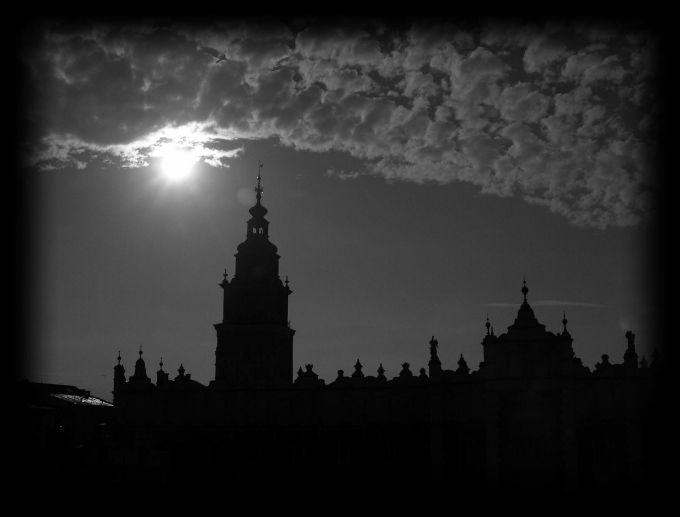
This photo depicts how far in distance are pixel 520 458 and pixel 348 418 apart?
10.8m

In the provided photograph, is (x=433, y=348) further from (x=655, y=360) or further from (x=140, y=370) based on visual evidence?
(x=140, y=370)

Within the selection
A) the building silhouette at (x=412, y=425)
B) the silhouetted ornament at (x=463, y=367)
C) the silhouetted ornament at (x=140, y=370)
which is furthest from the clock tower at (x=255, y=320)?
the silhouetted ornament at (x=463, y=367)

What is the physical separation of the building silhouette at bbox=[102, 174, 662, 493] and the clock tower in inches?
Answer: 34.8

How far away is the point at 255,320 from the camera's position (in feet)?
174

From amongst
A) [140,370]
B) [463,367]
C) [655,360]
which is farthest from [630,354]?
[140,370]

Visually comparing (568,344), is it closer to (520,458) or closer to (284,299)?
(520,458)

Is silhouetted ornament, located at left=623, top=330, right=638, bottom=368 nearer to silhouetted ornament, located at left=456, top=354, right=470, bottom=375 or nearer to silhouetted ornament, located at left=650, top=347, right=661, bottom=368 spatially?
silhouetted ornament, located at left=650, top=347, right=661, bottom=368

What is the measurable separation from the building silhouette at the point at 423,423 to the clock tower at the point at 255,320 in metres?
0.88

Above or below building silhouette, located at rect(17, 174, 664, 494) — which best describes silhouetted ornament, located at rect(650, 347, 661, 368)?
above

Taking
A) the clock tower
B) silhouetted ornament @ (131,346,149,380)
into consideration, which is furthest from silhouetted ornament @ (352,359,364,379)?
silhouetted ornament @ (131,346,149,380)

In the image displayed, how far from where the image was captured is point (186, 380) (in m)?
49.4

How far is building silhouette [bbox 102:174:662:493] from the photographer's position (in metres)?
42.8

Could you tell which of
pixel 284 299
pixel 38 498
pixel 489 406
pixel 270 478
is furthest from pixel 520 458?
pixel 38 498

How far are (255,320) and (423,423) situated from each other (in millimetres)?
14707
